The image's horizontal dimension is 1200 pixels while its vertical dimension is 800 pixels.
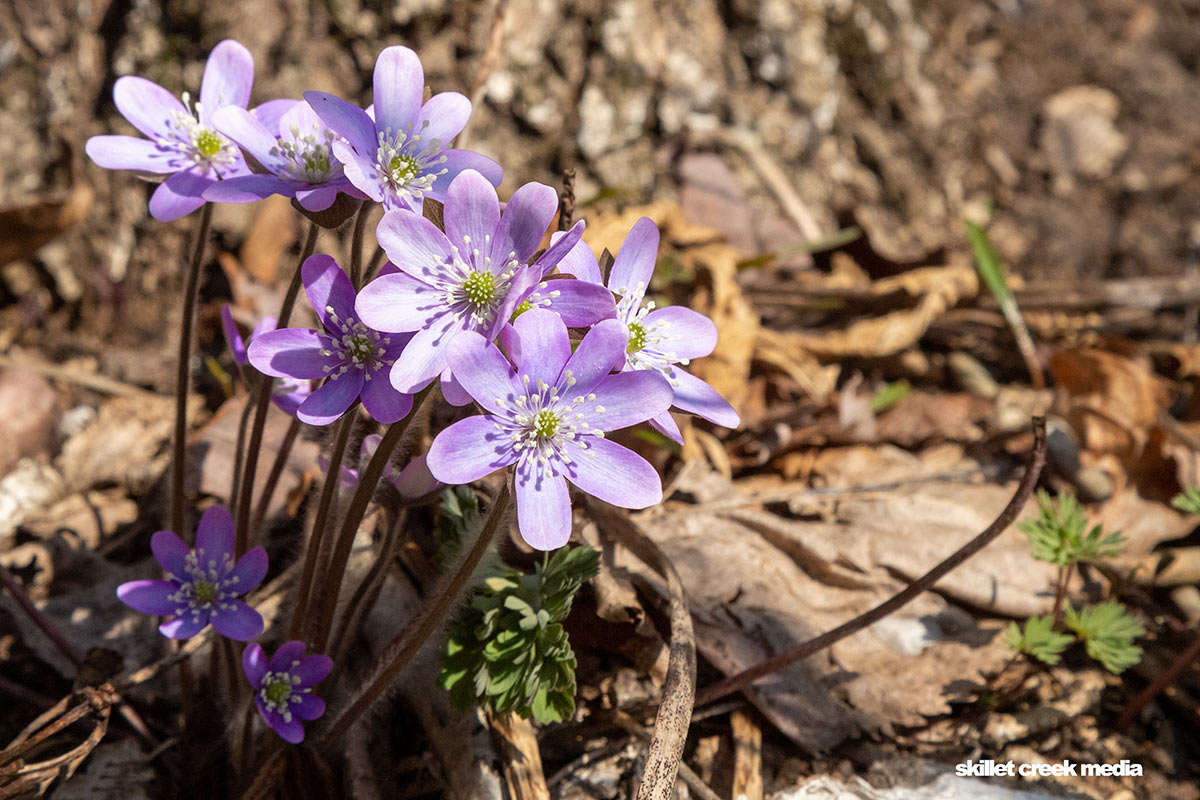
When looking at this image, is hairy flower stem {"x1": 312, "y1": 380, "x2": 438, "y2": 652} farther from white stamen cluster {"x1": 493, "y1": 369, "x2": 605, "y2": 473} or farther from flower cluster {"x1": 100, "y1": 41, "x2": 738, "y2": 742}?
white stamen cluster {"x1": 493, "y1": 369, "x2": 605, "y2": 473}

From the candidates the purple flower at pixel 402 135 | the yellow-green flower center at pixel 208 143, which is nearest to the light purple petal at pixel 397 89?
the purple flower at pixel 402 135

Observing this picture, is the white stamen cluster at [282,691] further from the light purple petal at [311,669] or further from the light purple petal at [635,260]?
the light purple petal at [635,260]

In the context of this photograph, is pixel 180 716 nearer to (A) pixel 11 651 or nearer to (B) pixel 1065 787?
(A) pixel 11 651

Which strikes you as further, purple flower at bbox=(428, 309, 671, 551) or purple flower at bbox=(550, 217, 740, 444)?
purple flower at bbox=(550, 217, 740, 444)

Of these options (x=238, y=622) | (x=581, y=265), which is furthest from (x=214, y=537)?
(x=581, y=265)

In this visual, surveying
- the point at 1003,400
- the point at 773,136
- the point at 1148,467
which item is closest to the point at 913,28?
the point at 773,136

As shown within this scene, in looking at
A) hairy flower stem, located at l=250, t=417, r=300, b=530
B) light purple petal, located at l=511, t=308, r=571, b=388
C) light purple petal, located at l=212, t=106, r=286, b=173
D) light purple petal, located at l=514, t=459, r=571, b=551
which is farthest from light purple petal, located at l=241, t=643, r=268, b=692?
light purple petal, located at l=212, t=106, r=286, b=173

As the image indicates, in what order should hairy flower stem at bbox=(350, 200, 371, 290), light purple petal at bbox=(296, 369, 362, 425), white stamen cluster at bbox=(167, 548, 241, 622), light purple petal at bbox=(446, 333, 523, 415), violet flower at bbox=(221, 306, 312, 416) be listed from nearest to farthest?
light purple petal at bbox=(446, 333, 523, 415)
light purple petal at bbox=(296, 369, 362, 425)
hairy flower stem at bbox=(350, 200, 371, 290)
white stamen cluster at bbox=(167, 548, 241, 622)
violet flower at bbox=(221, 306, 312, 416)
